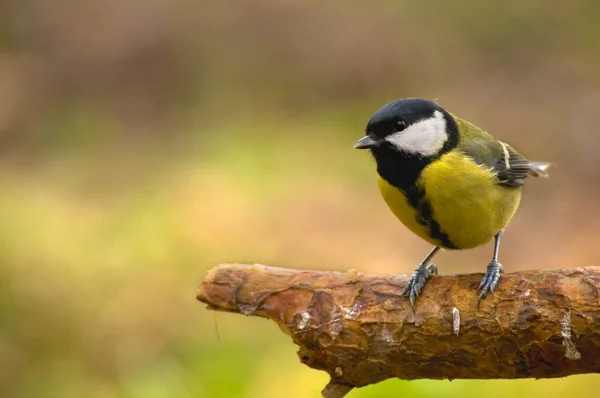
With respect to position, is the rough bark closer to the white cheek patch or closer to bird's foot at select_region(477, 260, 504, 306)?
bird's foot at select_region(477, 260, 504, 306)

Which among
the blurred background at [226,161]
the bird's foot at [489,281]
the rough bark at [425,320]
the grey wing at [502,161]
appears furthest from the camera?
the blurred background at [226,161]

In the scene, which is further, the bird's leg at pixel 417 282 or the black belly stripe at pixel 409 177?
the black belly stripe at pixel 409 177

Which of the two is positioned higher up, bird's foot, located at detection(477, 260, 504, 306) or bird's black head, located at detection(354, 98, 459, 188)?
bird's black head, located at detection(354, 98, 459, 188)

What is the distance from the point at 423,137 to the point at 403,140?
0.24ft

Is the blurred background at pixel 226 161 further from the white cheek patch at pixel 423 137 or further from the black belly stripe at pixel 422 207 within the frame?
the white cheek patch at pixel 423 137

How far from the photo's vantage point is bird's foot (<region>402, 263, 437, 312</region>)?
6.69ft

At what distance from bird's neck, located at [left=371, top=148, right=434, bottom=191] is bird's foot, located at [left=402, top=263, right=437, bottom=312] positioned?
0.23 m

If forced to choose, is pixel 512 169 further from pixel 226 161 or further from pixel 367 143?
pixel 226 161

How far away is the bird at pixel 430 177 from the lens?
7.18 feet

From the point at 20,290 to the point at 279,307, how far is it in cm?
219

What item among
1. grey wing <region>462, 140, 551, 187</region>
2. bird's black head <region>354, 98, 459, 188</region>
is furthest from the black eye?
grey wing <region>462, 140, 551, 187</region>

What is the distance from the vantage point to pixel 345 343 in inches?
78.4

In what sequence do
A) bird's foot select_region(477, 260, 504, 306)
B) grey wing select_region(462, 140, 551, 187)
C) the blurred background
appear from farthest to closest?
the blurred background → grey wing select_region(462, 140, 551, 187) → bird's foot select_region(477, 260, 504, 306)

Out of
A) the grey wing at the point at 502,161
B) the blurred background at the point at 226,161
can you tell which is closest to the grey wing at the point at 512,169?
the grey wing at the point at 502,161
